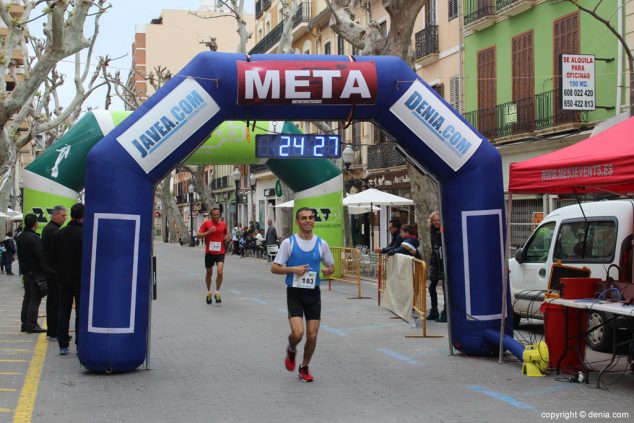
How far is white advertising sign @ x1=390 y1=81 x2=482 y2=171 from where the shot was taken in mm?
10188

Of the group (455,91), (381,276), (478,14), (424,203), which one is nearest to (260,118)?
(381,276)

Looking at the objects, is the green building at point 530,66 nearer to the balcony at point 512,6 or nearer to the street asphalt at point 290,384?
the balcony at point 512,6

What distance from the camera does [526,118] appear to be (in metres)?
23.5

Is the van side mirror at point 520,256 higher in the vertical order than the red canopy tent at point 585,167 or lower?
lower

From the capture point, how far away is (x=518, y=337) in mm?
12250

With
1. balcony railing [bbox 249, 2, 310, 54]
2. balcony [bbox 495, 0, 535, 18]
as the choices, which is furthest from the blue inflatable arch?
balcony railing [bbox 249, 2, 310, 54]

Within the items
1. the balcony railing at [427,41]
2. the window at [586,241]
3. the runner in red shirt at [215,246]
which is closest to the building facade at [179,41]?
the balcony railing at [427,41]

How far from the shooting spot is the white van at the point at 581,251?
35.1 ft

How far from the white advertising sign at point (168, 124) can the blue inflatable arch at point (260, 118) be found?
1cm

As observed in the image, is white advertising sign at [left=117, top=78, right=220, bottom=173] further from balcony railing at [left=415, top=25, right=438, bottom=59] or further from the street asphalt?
balcony railing at [left=415, top=25, right=438, bottom=59]

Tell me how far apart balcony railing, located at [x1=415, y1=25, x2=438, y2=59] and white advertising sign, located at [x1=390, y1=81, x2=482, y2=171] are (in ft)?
66.2

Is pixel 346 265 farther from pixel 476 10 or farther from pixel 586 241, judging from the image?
pixel 476 10

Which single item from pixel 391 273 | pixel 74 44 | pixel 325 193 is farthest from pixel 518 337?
pixel 74 44

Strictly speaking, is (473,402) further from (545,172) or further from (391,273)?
(391,273)
